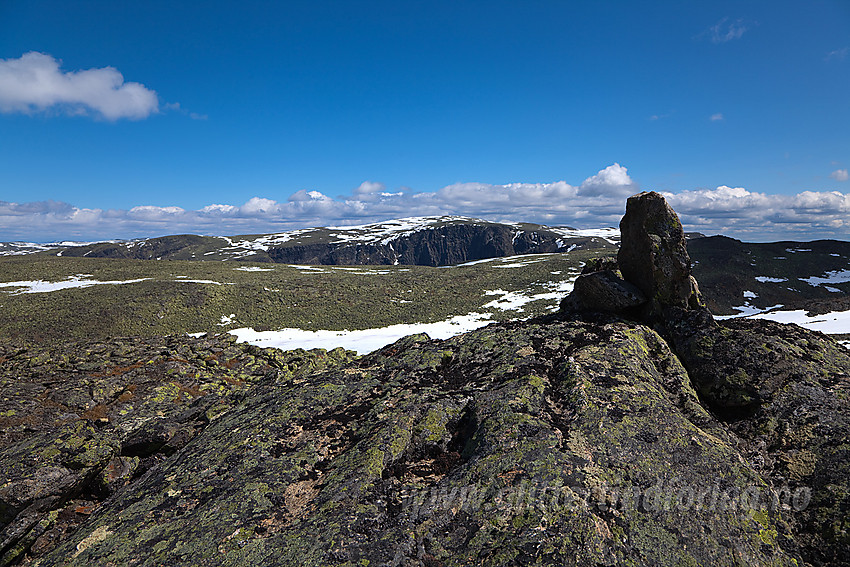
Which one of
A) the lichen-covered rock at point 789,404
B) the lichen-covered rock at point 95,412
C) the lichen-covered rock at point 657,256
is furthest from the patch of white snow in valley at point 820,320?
the lichen-covered rock at point 95,412

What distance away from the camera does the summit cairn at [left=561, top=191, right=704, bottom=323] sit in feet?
41.3

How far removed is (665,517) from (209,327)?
155 feet

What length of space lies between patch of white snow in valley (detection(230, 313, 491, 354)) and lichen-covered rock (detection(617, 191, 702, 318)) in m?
23.6

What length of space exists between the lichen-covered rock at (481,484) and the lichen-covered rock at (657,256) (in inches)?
145

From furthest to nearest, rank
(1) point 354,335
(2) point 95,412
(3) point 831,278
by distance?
(3) point 831,278
(1) point 354,335
(2) point 95,412

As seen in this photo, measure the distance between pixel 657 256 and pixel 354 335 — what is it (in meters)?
31.7

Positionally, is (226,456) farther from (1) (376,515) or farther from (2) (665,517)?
(2) (665,517)

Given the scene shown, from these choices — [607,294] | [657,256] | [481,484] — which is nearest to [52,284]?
[607,294]

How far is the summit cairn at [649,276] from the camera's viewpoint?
1258 cm

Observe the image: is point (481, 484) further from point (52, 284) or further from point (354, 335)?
point (52, 284)

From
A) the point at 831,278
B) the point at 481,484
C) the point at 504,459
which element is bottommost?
the point at 831,278

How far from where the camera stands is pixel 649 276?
12.9 metres

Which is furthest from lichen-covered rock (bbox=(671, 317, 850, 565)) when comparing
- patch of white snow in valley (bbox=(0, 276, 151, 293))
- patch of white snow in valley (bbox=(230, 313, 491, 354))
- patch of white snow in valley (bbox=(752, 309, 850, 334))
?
patch of white snow in valley (bbox=(0, 276, 151, 293))

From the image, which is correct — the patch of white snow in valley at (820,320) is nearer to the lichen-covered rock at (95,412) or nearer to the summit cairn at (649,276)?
the summit cairn at (649,276)
